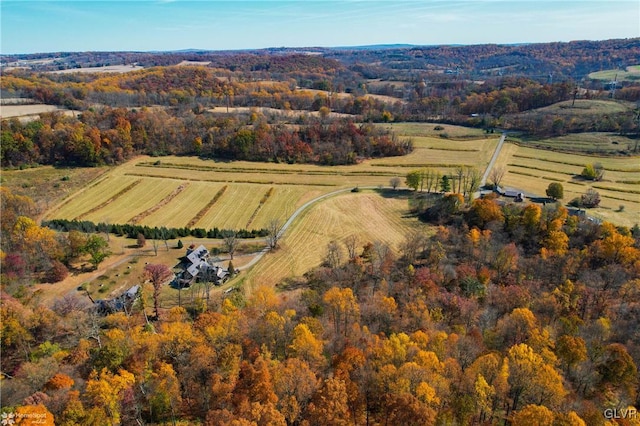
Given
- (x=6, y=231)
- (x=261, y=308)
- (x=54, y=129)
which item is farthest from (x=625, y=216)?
(x=54, y=129)

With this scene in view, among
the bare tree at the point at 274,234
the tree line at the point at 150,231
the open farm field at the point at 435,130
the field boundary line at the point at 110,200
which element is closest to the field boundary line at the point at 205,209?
the tree line at the point at 150,231

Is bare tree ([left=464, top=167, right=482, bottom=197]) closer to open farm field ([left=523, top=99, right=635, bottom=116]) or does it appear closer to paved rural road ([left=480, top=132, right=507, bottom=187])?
paved rural road ([left=480, top=132, right=507, bottom=187])

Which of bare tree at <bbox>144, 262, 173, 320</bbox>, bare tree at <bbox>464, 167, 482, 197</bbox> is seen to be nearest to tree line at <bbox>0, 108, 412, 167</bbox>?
bare tree at <bbox>464, 167, 482, 197</bbox>

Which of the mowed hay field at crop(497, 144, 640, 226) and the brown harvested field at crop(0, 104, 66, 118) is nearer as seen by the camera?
the mowed hay field at crop(497, 144, 640, 226)

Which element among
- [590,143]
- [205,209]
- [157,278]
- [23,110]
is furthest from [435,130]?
[23,110]

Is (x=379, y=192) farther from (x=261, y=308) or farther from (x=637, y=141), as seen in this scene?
(x=637, y=141)

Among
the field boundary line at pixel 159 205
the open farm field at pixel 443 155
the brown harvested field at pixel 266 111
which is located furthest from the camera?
the brown harvested field at pixel 266 111

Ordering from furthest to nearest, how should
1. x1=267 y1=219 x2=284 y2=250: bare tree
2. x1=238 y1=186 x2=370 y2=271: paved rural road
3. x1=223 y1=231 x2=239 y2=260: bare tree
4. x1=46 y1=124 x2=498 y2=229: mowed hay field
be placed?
x1=46 y1=124 x2=498 y2=229: mowed hay field, x1=267 y1=219 x2=284 y2=250: bare tree, x1=223 y1=231 x2=239 y2=260: bare tree, x1=238 y1=186 x2=370 y2=271: paved rural road

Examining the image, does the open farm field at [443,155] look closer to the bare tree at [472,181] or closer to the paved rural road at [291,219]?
the bare tree at [472,181]
